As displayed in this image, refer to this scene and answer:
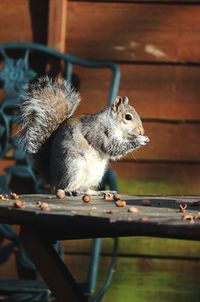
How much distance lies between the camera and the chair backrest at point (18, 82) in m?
3.49

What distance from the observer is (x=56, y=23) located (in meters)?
3.54

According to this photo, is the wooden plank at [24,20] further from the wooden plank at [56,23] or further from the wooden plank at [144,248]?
the wooden plank at [144,248]

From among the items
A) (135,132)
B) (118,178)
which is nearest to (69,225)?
(135,132)

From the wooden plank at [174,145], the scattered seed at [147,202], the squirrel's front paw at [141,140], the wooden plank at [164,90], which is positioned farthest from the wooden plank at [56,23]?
the scattered seed at [147,202]

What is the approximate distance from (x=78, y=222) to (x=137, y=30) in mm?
1972

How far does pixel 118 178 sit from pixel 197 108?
42 centimetres

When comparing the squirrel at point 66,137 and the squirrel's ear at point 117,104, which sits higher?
the squirrel's ear at point 117,104

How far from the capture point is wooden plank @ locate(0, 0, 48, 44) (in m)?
3.63

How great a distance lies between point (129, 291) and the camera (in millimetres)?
3582

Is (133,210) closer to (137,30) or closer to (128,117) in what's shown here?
(128,117)

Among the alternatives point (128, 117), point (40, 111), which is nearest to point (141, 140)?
point (128, 117)

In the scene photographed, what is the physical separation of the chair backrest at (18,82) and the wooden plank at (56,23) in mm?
57

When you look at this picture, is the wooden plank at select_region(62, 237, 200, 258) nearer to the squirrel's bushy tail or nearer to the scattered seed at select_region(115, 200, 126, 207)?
the squirrel's bushy tail

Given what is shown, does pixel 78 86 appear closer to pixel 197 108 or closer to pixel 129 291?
pixel 197 108
